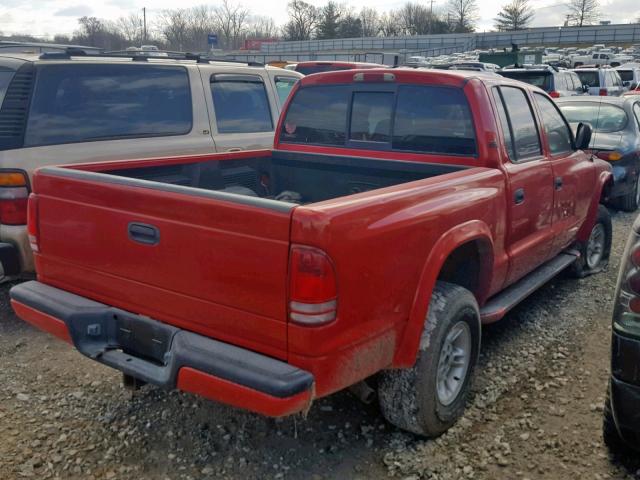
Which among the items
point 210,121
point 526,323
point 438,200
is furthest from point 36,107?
point 526,323

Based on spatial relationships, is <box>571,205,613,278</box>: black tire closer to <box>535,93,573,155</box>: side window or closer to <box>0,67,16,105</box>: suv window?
<box>535,93,573,155</box>: side window

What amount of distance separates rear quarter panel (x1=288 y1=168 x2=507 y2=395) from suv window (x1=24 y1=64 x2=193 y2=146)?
3142mm

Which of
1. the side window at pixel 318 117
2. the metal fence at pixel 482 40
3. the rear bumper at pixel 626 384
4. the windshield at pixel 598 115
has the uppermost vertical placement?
the metal fence at pixel 482 40

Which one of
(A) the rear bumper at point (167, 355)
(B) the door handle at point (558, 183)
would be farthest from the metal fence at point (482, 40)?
(A) the rear bumper at point (167, 355)

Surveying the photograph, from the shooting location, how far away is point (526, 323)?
480cm

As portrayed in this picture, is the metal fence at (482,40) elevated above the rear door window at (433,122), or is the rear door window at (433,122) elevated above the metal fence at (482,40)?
the metal fence at (482,40)

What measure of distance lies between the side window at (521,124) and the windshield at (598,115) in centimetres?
521

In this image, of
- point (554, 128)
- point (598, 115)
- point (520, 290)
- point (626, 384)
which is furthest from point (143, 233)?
point (598, 115)

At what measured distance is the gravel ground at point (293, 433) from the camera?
3.00 m

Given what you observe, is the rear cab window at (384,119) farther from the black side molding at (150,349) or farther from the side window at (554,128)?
the black side molding at (150,349)

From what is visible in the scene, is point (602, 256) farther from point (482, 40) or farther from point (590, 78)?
point (482, 40)

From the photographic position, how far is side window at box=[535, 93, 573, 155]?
15.5 feet

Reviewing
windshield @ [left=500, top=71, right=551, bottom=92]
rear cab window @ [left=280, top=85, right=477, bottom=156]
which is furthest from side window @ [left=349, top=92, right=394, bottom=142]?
windshield @ [left=500, top=71, right=551, bottom=92]

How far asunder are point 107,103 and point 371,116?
2.37 m
